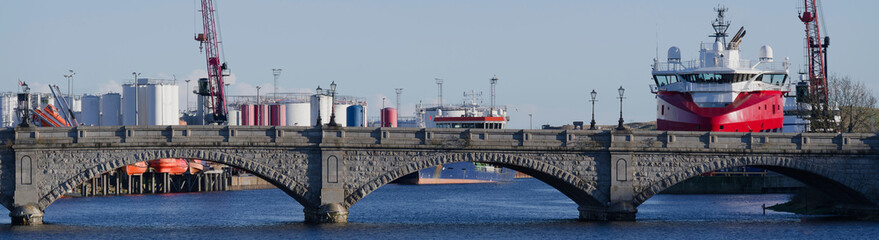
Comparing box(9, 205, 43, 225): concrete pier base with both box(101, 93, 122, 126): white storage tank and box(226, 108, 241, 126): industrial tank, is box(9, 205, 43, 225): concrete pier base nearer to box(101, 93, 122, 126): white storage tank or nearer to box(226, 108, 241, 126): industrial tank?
box(101, 93, 122, 126): white storage tank

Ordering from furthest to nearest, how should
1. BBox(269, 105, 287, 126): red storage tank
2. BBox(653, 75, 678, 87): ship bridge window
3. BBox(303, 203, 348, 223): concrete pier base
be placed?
BBox(269, 105, 287, 126): red storage tank, BBox(653, 75, 678, 87): ship bridge window, BBox(303, 203, 348, 223): concrete pier base

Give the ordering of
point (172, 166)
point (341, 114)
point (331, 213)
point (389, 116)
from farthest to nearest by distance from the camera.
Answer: point (341, 114) → point (389, 116) → point (172, 166) → point (331, 213)

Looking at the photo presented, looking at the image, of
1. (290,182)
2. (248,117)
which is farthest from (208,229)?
(248,117)

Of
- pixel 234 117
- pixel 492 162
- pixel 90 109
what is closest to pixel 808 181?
pixel 492 162

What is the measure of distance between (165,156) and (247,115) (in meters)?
102

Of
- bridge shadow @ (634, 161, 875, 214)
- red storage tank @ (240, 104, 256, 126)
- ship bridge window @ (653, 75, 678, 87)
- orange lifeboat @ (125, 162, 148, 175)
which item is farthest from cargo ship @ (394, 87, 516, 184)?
bridge shadow @ (634, 161, 875, 214)

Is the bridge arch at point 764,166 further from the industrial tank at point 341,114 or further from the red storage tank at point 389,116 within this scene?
the industrial tank at point 341,114

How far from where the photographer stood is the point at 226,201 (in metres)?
115

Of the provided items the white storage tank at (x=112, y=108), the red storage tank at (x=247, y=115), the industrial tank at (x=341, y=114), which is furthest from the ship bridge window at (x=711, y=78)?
the industrial tank at (x=341, y=114)

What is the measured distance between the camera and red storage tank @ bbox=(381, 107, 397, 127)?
170 meters

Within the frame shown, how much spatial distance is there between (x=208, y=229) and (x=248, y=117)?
99.8 m

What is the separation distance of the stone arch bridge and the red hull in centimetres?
1432

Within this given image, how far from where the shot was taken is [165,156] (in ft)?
240

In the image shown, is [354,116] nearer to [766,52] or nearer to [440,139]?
[766,52]
